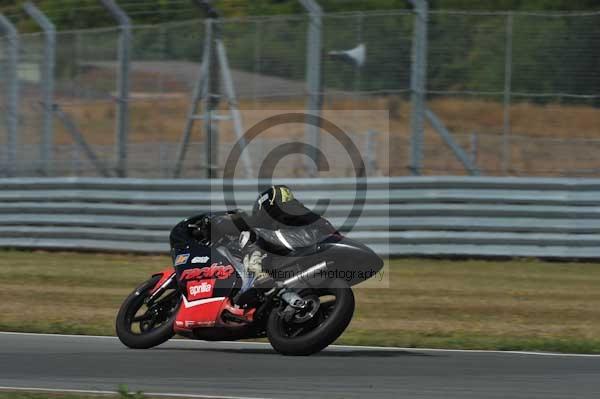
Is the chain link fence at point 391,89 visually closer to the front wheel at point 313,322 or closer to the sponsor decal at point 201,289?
the sponsor decal at point 201,289

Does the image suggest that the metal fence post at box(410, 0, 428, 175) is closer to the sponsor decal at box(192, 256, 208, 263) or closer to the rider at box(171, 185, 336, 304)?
the rider at box(171, 185, 336, 304)

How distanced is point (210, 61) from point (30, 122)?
293 centimetres

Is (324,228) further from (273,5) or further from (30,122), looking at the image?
(30,122)

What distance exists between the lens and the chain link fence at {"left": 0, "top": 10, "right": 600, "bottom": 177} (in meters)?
13.2

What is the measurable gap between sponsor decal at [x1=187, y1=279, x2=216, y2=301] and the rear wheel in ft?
0.69

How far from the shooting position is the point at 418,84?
1341 cm

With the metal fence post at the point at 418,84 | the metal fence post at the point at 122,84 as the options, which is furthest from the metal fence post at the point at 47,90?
the metal fence post at the point at 418,84

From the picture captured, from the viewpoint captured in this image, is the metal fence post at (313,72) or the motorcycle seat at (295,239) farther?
the metal fence post at (313,72)

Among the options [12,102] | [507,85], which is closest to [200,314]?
[507,85]

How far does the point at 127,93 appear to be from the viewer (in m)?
14.8

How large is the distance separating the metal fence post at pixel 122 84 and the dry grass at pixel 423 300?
4.75ft

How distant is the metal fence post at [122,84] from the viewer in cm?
1467

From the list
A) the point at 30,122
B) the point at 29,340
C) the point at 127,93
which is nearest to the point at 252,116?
the point at 127,93

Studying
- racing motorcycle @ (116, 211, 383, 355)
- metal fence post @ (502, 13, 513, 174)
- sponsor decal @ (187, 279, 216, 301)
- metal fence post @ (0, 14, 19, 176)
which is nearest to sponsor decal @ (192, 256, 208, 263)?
racing motorcycle @ (116, 211, 383, 355)
